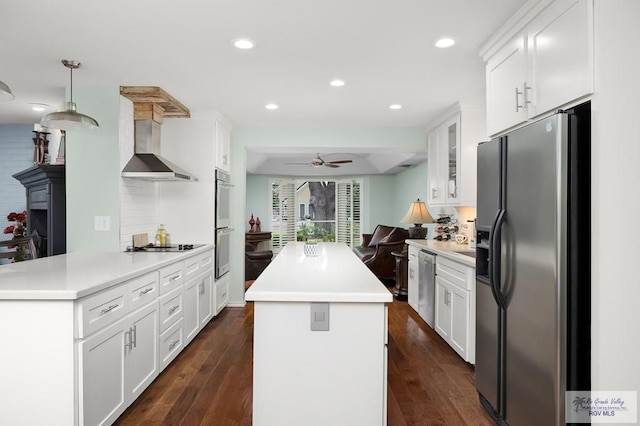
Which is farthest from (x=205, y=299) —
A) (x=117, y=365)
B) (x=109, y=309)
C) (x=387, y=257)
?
(x=387, y=257)

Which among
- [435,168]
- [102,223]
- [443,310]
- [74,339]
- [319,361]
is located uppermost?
[435,168]

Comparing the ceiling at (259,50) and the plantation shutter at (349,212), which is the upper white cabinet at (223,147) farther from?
the plantation shutter at (349,212)

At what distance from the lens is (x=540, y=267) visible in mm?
1816

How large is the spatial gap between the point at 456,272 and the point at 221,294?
282 cm

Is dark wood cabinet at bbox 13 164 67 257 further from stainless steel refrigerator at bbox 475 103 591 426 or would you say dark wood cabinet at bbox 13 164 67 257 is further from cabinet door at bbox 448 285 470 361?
stainless steel refrigerator at bbox 475 103 591 426

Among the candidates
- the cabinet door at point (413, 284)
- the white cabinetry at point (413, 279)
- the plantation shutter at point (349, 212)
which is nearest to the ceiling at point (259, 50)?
the white cabinetry at point (413, 279)

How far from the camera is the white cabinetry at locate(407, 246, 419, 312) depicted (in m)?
4.89

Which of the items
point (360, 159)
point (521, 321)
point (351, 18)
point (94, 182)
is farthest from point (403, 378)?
point (360, 159)

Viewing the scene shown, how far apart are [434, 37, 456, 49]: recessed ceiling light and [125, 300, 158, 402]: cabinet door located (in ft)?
8.66

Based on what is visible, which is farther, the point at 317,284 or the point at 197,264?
the point at 197,264

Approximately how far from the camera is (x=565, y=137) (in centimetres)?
171

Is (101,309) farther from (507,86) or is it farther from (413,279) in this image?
(413,279)

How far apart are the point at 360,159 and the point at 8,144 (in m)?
6.42

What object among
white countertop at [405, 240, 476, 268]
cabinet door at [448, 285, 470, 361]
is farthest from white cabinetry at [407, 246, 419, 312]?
cabinet door at [448, 285, 470, 361]
